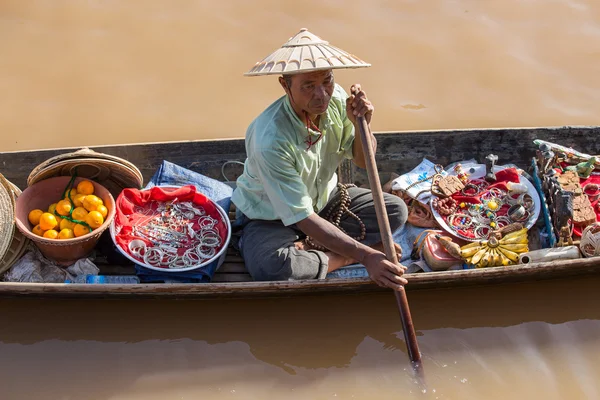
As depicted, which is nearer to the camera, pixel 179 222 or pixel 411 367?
pixel 411 367

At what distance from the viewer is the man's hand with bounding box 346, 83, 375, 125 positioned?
10.1ft

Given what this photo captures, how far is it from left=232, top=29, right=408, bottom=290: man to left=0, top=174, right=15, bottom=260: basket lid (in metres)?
1.26

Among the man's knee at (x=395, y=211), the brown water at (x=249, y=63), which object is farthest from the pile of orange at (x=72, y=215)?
the brown water at (x=249, y=63)

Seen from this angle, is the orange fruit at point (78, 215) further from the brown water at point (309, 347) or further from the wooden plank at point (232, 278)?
the wooden plank at point (232, 278)

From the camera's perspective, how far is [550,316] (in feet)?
12.6

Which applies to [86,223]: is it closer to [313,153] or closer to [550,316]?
[313,153]

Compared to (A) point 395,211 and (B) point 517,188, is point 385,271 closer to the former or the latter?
(A) point 395,211

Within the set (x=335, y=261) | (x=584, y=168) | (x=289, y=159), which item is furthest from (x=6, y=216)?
(x=584, y=168)

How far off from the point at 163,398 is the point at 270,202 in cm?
125

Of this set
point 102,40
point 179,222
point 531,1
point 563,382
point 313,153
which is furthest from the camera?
point 531,1

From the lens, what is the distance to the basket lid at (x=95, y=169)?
346cm

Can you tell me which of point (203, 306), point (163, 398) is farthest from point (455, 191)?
point (163, 398)

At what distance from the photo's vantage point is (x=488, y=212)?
12.8 ft

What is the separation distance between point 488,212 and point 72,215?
256cm
